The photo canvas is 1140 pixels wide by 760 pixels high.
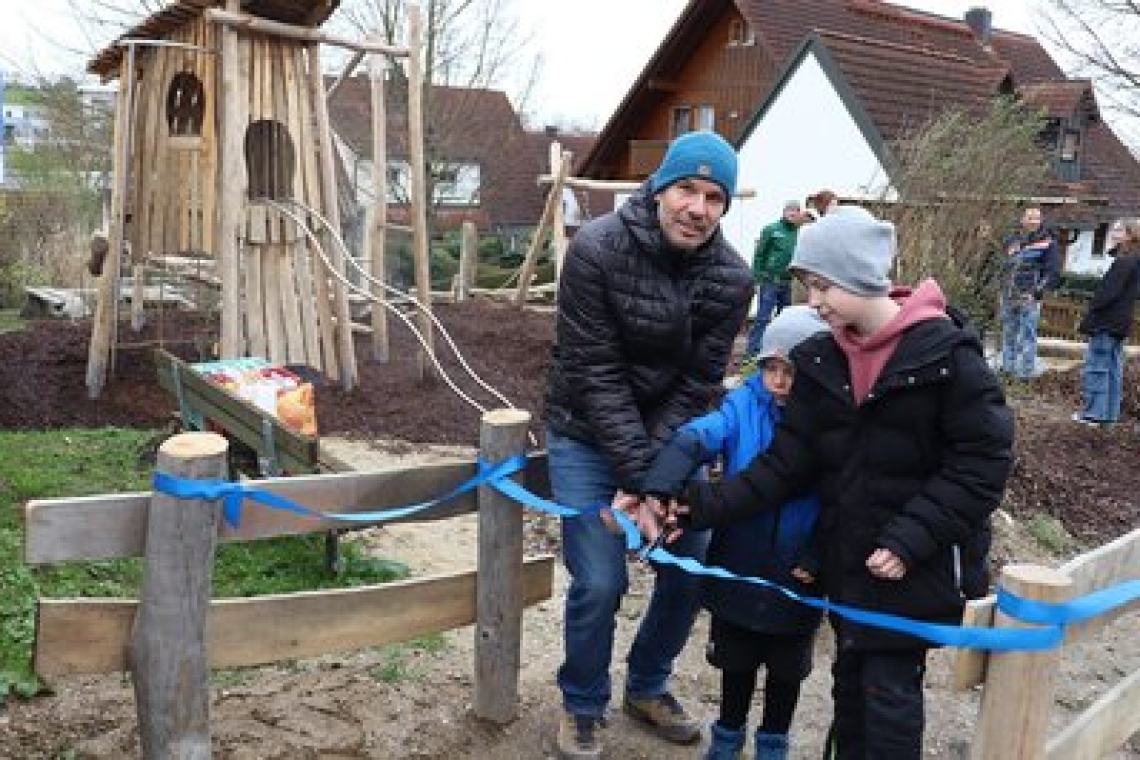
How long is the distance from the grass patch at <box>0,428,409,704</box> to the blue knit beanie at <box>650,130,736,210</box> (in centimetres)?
237

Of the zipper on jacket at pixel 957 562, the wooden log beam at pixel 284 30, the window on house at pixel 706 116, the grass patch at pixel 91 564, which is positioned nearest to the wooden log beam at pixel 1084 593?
the zipper on jacket at pixel 957 562

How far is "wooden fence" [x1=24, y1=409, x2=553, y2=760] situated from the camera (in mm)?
2691

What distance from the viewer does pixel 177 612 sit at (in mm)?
2754

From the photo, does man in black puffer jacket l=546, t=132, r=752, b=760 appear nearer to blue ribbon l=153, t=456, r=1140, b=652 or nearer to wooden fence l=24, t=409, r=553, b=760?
blue ribbon l=153, t=456, r=1140, b=652

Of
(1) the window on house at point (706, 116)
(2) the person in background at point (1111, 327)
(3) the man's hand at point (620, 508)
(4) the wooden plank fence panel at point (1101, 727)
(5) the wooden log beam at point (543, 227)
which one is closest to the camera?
(4) the wooden plank fence panel at point (1101, 727)

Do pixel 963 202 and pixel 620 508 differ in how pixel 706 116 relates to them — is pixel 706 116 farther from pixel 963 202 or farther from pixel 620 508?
A: pixel 620 508

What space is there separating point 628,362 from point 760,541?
627 mm

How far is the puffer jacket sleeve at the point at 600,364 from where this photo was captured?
3105mm

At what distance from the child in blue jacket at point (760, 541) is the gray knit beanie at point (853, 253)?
344mm

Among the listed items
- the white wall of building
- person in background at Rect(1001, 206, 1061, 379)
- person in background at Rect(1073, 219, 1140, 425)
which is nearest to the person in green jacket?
person in background at Rect(1001, 206, 1061, 379)

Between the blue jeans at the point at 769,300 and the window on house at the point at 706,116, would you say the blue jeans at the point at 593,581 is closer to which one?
the blue jeans at the point at 769,300

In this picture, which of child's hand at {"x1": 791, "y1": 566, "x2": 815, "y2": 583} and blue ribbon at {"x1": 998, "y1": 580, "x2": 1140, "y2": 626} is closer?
blue ribbon at {"x1": 998, "y1": 580, "x2": 1140, "y2": 626}

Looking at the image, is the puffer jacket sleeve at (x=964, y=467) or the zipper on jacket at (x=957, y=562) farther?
the zipper on jacket at (x=957, y=562)

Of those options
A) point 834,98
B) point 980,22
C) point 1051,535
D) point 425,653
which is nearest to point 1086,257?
point 980,22
